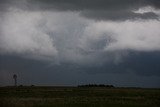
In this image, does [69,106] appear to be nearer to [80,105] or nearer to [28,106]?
[80,105]

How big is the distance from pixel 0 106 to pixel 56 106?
779cm

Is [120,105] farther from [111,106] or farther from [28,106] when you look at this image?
[28,106]

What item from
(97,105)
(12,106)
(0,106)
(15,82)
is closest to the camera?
(0,106)

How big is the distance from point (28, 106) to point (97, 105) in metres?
8.65

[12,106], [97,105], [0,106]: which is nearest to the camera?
[0,106]

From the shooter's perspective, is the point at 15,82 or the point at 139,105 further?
the point at 15,82

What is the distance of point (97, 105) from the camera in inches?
1865

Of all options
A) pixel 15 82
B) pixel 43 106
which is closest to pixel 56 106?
pixel 43 106

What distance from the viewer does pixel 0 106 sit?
41.6m

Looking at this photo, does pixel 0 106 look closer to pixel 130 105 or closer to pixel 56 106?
pixel 56 106

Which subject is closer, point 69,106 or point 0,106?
point 0,106

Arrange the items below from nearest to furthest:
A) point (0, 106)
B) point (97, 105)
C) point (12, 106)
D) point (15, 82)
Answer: point (0, 106)
point (12, 106)
point (97, 105)
point (15, 82)

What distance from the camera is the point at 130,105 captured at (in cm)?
4878

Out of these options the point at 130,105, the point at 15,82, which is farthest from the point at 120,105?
the point at 15,82
